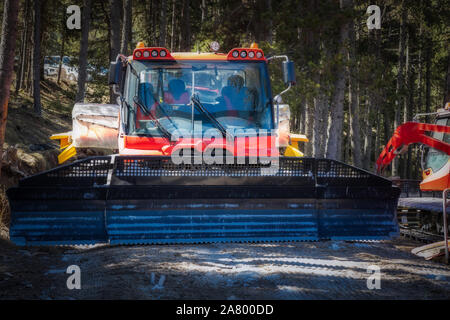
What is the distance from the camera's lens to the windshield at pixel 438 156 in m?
11.7

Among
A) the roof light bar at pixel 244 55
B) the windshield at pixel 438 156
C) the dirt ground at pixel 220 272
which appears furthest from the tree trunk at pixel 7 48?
the windshield at pixel 438 156

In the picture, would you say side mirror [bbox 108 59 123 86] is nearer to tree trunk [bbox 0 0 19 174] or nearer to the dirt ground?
tree trunk [bbox 0 0 19 174]

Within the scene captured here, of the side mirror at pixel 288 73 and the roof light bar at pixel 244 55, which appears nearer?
the side mirror at pixel 288 73

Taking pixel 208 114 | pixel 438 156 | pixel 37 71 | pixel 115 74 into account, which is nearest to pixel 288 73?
pixel 208 114

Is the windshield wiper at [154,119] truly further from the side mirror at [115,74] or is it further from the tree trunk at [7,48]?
the tree trunk at [7,48]

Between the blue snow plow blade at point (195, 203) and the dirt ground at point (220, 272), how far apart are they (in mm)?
452

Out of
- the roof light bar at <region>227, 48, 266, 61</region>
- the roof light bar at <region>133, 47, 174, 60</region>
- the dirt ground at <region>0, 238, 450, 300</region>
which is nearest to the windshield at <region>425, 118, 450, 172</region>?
the dirt ground at <region>0, 238, 450, 300</region>

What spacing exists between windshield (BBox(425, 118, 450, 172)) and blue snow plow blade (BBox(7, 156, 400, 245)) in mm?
5733

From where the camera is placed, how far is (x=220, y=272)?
646cm

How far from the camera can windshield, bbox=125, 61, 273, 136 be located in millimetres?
8195

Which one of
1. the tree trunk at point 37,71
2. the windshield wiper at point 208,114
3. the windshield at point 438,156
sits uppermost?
the tree trunk at point 37,71

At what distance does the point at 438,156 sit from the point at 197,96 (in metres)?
6.40

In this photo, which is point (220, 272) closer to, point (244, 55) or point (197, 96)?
point (197, 96)
